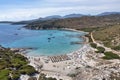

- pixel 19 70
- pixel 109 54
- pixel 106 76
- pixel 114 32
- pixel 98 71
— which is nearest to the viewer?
pixel 106 76

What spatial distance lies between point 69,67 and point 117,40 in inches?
1831

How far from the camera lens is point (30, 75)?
2598 inches

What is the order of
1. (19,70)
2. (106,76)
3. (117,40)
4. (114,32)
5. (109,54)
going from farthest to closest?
1. (114,32)
2. (117,40)
3. (109,54)
4. (19,70)
5. (106,76)

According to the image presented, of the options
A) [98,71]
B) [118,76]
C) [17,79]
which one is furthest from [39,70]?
[118,76]

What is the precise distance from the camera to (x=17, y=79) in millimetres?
Result: 62906

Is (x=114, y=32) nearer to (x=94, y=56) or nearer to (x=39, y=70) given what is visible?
(x=94, y=56)

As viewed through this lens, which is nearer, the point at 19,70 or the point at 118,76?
the point at 118,76

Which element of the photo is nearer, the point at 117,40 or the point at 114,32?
the point at 117,40

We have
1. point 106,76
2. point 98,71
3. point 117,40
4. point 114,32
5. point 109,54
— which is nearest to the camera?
point 106,76

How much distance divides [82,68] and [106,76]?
11552 mm

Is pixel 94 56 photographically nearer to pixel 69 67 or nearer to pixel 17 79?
pixel 69 67

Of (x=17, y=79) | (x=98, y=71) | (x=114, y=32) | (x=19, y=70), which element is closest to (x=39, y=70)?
(x=19, y=70)

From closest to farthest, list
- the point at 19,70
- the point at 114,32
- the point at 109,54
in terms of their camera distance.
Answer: the point at 19,70
the point at 109,54
the point at 114,32

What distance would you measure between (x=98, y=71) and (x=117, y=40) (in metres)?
50.5
